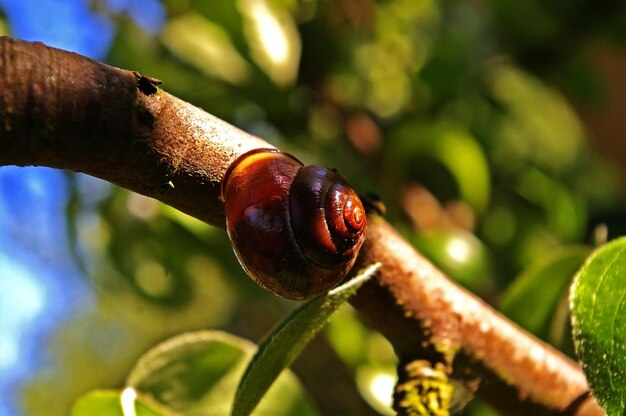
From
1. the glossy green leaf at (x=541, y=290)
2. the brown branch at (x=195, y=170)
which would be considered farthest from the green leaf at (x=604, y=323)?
the glossy green leaf at (x=541, y=290)

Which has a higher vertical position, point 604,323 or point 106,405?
point 604,323

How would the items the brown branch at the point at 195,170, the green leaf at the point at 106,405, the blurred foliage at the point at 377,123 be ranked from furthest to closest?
the blurred foliage at the point at 377,123 → the green leaf at the point at 106,405 → the brown branch at the point at 195,170

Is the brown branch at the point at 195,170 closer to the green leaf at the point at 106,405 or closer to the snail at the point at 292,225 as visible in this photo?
the snail at the point at 292,225

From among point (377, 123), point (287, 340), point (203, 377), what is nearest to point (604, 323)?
point (287, 340)

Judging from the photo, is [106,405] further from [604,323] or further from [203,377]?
[604,323]

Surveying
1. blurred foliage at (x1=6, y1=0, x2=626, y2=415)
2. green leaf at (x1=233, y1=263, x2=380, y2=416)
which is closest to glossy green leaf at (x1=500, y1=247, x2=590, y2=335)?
blurred foliage at (x1=6, y1=0, x2=626, y2=415)
